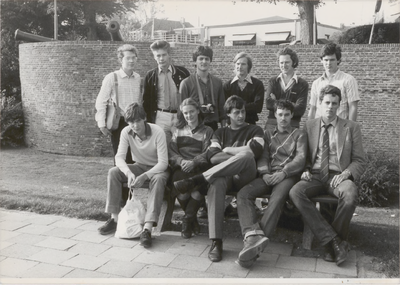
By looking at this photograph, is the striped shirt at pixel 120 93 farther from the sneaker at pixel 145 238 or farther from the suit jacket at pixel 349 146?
the suit jacket at pixel 349 146

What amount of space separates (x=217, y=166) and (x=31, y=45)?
38.4 feet

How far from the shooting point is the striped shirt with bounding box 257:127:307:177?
4496mm

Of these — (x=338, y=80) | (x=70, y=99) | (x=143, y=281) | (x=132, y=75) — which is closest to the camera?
(x=143, y=281)

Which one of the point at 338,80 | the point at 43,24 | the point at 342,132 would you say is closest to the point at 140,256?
the point at 342,132

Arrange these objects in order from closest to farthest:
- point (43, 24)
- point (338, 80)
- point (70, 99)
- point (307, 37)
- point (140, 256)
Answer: point (140, 256) → point (338, 80) → point (70, 99) → point (307, 37) → point (43, 24)

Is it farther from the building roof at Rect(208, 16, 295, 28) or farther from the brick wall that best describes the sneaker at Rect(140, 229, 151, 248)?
the building roof at Rect(208, 16, 295, 28)

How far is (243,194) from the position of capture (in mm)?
4383

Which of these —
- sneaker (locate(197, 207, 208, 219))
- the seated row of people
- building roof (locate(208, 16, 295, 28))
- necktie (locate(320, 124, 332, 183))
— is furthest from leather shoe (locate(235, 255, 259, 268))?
building roof (locate(208, 16, 295, 28))

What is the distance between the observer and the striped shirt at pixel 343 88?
502 cm

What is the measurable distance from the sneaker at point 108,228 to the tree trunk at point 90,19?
21135mm

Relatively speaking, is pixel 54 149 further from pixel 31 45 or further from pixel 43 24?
pixel 43 24

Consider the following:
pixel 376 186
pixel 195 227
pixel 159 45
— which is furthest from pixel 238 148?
pixel 376 186

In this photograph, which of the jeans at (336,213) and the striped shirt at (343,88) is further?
the striped shirt at (343,88)

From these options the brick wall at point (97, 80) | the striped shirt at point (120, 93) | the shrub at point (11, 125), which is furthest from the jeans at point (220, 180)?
the shrub at point (11, 125)
